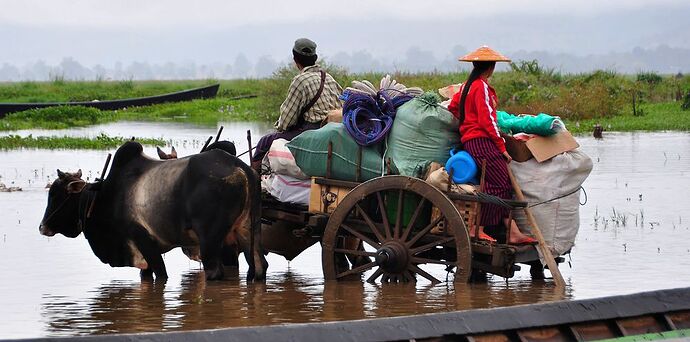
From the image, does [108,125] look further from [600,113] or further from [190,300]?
[190,300]

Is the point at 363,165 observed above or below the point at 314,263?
above

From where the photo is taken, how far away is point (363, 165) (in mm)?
10203

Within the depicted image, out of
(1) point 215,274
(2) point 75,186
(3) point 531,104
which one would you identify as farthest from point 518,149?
(3) point 531,104

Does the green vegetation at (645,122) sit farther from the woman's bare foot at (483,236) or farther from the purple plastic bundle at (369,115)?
Answer: the woman's bare foot at (483,236)

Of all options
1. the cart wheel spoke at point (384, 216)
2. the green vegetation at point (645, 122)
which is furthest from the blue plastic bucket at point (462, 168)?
the green vegetation at point (645, 122)

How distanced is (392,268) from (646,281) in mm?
2318

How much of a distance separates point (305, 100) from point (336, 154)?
2.54ft

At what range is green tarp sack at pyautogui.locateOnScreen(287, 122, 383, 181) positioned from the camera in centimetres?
1020

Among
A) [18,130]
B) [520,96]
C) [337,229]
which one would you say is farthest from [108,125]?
[337,229]

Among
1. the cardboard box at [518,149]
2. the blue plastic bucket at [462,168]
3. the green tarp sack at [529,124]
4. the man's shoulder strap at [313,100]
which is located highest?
the man's shoulder strap at [313,100]

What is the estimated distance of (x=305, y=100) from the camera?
10820 mm

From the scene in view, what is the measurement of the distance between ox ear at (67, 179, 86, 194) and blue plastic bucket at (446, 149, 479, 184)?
2976mm

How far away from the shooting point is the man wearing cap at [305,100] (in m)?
10.8

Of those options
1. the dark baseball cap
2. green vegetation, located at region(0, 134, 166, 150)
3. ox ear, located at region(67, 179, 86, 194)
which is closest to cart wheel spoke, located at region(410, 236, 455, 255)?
the dark baseball cap
